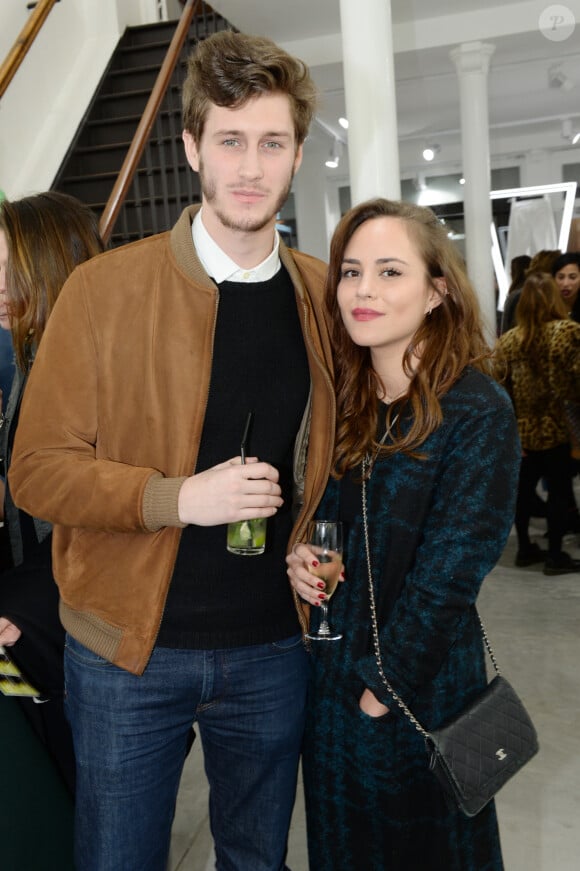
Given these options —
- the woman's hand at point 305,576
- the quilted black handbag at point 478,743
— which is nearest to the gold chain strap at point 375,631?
the quilted black handbag at point 478,743

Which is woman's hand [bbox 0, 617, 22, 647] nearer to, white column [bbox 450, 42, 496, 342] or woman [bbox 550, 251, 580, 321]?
woman [bbox 550, 251, 580, 321]

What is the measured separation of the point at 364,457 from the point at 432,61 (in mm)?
8122

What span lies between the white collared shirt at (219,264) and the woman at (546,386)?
2.97 meters

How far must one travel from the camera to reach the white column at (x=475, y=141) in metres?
7.71

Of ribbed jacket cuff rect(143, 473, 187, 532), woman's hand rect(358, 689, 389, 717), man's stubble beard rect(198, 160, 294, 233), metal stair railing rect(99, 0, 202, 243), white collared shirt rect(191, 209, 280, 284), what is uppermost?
metal stair railing rect(99, 0, 202, 243)

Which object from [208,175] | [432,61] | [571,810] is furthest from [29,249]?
[432,61]

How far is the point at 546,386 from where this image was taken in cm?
451

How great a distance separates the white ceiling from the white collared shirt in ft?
21.7

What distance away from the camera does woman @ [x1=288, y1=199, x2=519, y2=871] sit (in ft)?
4.77

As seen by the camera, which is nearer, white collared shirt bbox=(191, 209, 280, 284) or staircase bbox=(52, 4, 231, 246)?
white collared shirt bbox=(191, 209, 280, 284)

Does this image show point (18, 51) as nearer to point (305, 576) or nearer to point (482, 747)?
point (305, 576)

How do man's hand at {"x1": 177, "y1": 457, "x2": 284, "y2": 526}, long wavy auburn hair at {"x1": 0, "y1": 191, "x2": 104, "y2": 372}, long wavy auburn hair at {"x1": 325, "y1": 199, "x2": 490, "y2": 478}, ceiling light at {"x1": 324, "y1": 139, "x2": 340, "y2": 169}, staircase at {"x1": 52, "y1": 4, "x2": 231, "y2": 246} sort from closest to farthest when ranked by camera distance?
man's hand at {"x1": 177, "y1": 457, "x2": 284, "y2": 526}, long wavy auburn hair at {"x1": 325, "y1": 199, "x2": 490, "y2": 478}, long wavy auburn hair at {"x1": 0, "y1": 191, "x2": 104, "y2": 372}, staircase at {"x1": 52, "y1": 4, "x2": 231, "y2": 246}, ceiling light at {"x1": 324, "y1": 139, "x2": 340, "y2": 169}

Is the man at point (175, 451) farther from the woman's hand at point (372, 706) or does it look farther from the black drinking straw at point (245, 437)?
the woman's hand at point (372, 706)

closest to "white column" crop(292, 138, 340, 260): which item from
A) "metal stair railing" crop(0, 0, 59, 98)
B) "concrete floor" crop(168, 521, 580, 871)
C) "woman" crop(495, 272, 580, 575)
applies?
"metal stair railing" crop(0, 0, 59, 98)
